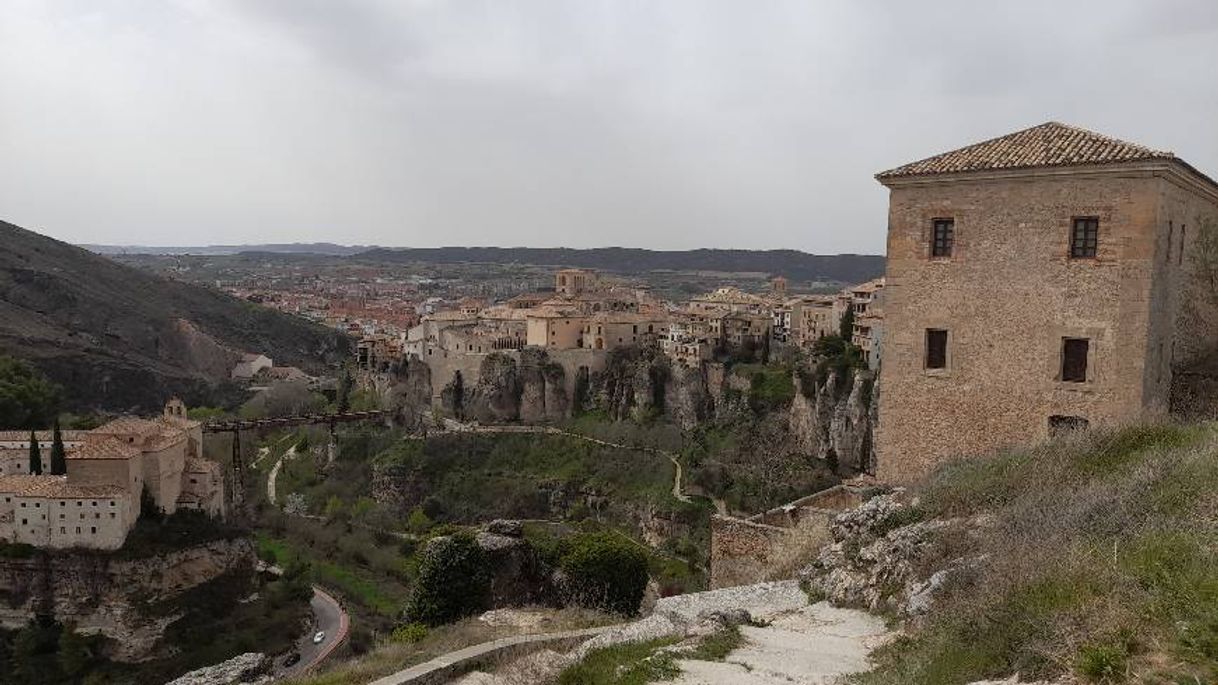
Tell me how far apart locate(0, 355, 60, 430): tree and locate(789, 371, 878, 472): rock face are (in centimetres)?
3642

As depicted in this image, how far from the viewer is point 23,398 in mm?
42500

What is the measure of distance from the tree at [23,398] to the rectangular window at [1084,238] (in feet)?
147

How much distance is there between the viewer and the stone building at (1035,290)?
10.5 m

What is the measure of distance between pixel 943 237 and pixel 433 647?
8.19m

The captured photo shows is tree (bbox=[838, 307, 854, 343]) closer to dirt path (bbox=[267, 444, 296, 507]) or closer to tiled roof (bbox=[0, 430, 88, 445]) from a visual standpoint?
dirt path (bbox=[267, 444, 296, 507])

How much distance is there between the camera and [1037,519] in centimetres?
643

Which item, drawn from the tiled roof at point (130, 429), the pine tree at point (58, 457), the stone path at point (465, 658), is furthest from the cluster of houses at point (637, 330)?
the stone path at point (465, 658)

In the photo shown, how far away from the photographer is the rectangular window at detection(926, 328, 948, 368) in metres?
11.7

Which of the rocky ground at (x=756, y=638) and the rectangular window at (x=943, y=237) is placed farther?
the rectangular window at (x=943, y=237)

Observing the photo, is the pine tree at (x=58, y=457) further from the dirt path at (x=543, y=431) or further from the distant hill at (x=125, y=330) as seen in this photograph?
the distant hill at (x=125, y=330)

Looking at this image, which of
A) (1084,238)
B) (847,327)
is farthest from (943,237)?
(847,327)

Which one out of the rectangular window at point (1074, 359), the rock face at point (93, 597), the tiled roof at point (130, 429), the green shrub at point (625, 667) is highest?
the rectangular window at point (1074, 359)

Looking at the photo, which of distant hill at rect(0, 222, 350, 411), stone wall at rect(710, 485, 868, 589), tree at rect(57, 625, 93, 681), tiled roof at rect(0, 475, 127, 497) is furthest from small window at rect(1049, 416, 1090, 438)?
distant hill at rect(0, 222, 350, 411)

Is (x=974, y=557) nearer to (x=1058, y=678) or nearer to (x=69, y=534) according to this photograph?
(x=1058, y=678)
